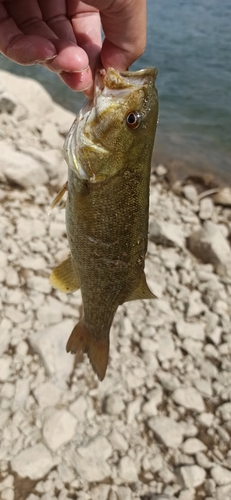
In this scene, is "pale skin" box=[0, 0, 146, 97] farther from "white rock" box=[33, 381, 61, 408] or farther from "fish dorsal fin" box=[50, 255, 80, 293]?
"white rock" box=[33, 381, 61, 408]

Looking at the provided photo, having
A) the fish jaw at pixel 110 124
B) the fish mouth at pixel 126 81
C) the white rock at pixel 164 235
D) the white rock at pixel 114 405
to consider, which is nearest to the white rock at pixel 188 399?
the white rock at pixel 114 405

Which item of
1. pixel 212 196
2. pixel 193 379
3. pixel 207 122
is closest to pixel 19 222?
pixel 193 379

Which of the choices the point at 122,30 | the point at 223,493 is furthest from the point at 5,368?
the point at 122,30

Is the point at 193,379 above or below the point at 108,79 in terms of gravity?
below

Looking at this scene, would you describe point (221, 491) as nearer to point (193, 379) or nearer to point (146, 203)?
point (193, 379)

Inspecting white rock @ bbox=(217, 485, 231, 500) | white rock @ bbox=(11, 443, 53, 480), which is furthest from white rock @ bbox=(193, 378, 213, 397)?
Answer: white rock @ bbox=(11, 443, 53, 480)

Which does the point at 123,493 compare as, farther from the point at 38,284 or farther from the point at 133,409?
the point at 38,284

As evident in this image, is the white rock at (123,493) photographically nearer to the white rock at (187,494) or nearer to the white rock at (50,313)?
the white rock at (187,494)
